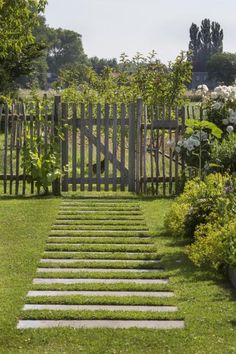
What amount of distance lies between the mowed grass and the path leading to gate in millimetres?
76

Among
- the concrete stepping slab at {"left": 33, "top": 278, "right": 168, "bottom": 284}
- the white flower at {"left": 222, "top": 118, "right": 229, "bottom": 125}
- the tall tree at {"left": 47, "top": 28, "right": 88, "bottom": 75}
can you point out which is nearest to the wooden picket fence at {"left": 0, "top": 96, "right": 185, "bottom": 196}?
the white flower at {"left": 222, "top": 118, "right": 229, "bottom": 125}

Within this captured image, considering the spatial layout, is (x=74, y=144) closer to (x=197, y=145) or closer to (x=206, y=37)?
(x=197, y=145)

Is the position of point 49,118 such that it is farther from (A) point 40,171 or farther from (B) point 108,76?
(B) point 108,76

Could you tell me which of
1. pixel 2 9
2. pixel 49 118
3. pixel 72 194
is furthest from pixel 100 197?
pixel 2 9

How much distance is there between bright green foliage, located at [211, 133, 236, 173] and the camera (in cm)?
1002

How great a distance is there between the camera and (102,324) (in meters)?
A: 4.76

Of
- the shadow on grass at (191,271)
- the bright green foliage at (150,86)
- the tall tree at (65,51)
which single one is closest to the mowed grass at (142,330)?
the shadow on grass at (191,271)

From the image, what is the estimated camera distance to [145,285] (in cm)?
578

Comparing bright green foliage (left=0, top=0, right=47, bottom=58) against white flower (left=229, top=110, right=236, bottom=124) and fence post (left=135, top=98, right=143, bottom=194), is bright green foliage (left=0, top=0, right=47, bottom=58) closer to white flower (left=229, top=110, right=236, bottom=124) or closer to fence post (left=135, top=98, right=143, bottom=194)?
fence post (left=135, top=98, right=143, bottom=194)

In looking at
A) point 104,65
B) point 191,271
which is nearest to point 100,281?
point 191,271

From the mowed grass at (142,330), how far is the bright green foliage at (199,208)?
22 centimetres

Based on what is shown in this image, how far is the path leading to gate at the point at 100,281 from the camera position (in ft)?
16.0

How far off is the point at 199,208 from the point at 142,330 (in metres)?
3.21

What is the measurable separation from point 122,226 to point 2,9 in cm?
351
